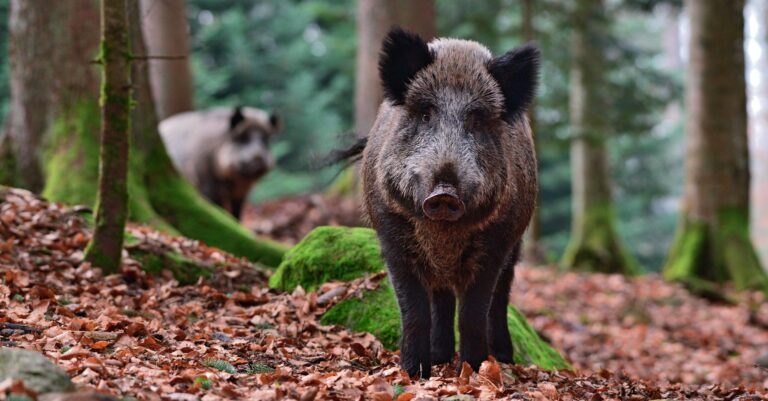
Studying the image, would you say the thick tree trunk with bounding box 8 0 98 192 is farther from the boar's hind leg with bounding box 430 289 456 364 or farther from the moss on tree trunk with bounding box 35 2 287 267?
the boar's hind leg with bounding box 430 289 456 364

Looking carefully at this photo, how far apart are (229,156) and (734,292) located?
29.4 ft

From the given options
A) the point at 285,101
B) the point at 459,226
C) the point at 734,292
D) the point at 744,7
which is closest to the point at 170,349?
the point at 459,226

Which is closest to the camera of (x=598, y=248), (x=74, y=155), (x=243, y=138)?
(x=74, y=155)

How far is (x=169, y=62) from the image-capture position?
15094 mm

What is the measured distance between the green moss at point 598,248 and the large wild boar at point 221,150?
22.2 ft

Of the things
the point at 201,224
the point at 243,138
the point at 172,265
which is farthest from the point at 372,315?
the point at 243,138

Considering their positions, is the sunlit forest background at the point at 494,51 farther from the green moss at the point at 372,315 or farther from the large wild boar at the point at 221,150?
the green moss at the point at 372,315

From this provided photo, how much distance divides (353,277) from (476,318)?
1.89 meters

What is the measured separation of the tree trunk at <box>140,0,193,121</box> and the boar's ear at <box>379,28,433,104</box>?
10133mm

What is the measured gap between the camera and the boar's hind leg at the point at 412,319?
5359 millimetres

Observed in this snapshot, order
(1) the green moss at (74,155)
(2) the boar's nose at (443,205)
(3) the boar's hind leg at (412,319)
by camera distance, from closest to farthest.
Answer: (2) the boar's nose at (443,205) → (3) the boar's hind leg at (412,319) → (1) the green moss at (74,155)

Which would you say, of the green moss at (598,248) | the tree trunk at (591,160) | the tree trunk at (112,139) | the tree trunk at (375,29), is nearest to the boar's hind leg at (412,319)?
the tree trunk at (112,139)

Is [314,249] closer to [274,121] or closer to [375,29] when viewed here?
[375,29]

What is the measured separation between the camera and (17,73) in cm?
855
